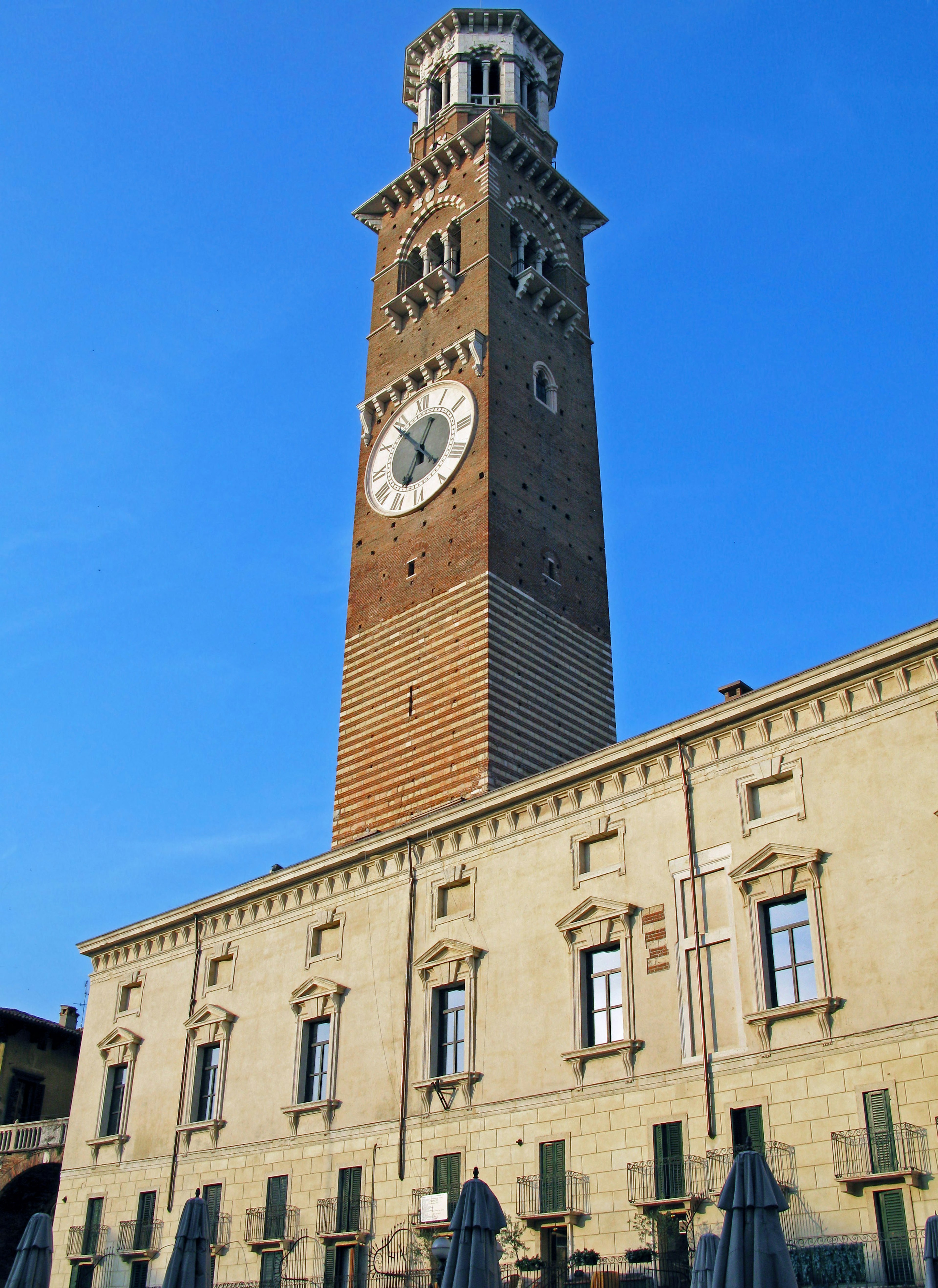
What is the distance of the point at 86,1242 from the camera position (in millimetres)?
29578

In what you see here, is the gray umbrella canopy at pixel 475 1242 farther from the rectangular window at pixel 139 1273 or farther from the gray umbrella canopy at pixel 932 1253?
the rectangular window at pixel 139 1273

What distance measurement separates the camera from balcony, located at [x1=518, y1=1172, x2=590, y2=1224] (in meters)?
21.3

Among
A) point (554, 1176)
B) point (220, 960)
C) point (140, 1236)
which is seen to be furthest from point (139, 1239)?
point (554, 1176)

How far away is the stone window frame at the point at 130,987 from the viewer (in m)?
31.8

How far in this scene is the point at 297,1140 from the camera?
85.8 feet

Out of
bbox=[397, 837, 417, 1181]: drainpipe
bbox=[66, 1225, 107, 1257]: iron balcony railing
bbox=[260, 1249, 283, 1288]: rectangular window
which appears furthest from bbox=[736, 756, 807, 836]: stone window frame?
bbox=[66, 1225, 107, 1257]: iron balcony railing

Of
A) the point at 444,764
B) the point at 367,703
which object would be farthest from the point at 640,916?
the point at 367,703

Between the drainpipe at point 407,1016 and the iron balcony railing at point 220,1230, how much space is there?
4735 millimetres

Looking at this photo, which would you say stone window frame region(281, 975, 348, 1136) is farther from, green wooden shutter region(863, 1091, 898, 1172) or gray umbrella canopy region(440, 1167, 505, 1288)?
green wooden shutter region(863, 1091, 898, 1172)

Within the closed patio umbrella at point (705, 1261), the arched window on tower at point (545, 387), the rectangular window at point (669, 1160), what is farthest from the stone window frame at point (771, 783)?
the arched window on tower at point (545, 387)

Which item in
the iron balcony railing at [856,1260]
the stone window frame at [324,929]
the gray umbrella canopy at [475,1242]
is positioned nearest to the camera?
the gray umbrella canopy at [475,1242]

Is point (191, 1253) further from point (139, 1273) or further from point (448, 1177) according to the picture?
point (139, 1273)

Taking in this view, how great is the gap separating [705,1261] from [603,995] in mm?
5765

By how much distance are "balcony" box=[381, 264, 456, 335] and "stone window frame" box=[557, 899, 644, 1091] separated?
2549 centimetres
